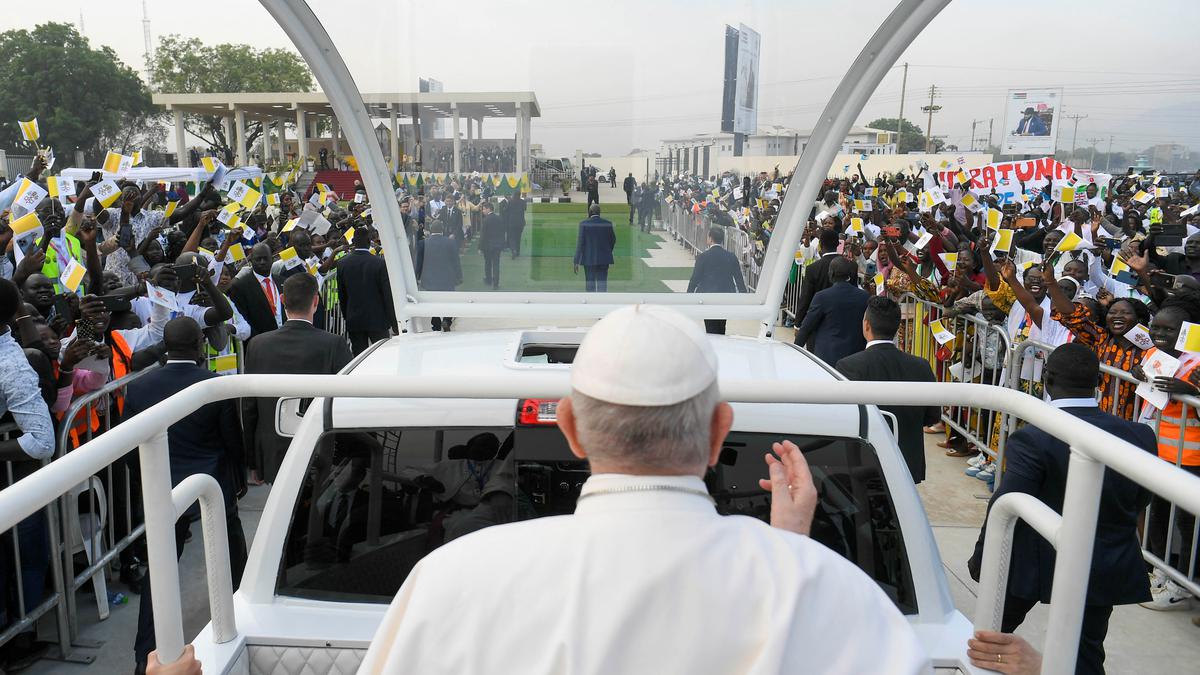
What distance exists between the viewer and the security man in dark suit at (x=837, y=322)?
7160 millimetres

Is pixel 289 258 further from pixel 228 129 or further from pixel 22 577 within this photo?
pixel 228 129

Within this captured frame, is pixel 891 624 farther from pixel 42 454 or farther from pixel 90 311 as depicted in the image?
pixel 90 311

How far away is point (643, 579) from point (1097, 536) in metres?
3.03

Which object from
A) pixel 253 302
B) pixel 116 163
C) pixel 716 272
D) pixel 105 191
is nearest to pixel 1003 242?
pixel 716 272

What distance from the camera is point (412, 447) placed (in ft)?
8.39

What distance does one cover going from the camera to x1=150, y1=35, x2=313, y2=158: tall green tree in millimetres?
62062

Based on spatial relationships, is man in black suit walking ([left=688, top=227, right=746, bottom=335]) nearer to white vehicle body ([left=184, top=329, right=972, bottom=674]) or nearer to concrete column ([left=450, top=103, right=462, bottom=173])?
concrete column ([left=450, top=103, right=462, bottom=173])

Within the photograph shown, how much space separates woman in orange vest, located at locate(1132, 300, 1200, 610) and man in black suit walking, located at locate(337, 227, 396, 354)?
6287 mm

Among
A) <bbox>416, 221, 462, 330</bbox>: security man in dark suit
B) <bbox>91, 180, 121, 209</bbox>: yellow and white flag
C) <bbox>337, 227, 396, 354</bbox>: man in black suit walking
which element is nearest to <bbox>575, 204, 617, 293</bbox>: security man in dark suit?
<bbox>416, 221, 462, 330</bbox>: security man in dark suit

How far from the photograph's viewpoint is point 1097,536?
3.54 metres

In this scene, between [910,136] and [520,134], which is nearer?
[520,134]

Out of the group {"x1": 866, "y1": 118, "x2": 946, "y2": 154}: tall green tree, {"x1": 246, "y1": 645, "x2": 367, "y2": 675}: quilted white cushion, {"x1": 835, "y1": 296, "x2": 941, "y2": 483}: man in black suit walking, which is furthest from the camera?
{"x1": 866, "y1": 118, "x2": 946, "y2": 154}: tall green tree

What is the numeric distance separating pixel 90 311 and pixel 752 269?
3976 mm

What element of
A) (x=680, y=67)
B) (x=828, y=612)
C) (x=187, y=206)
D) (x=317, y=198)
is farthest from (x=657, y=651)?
(x=317, y=198)
